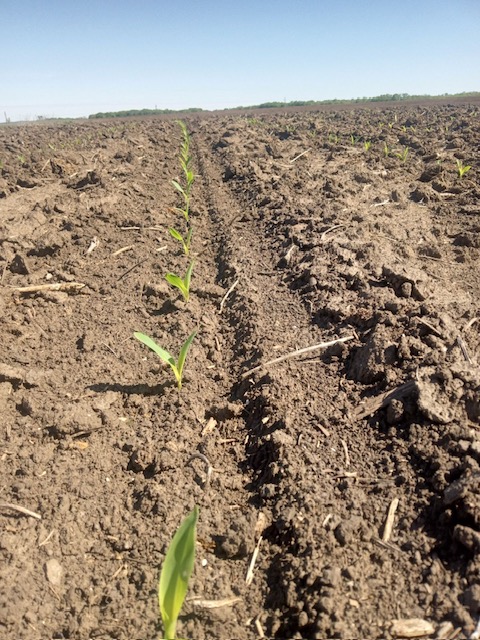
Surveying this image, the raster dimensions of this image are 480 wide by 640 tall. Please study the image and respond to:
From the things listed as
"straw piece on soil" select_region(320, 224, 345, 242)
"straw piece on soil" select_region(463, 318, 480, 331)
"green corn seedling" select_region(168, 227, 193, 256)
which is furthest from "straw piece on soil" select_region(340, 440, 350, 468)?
"straw piece on soil" select_region(320, 224, 345, 242)

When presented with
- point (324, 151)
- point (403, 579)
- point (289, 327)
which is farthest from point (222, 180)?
point (403, 579)

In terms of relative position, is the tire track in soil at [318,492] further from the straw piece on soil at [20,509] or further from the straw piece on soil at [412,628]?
the straw piece on soil at [20,509]

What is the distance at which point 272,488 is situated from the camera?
1.87m

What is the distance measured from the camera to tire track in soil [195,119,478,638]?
1.41 meters

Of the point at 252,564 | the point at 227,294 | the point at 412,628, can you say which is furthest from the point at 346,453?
the point at 227,294

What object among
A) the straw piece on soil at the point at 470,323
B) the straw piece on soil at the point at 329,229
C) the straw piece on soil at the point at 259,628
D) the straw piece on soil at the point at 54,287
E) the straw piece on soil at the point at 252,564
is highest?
the straw piece on soil at the point at 329,229

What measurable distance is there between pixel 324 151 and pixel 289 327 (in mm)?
7538

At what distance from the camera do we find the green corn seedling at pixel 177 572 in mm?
1205

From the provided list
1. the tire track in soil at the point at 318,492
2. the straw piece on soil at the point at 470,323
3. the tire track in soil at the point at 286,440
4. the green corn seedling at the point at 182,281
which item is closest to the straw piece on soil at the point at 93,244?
the tire track in soil at the point at 286,440

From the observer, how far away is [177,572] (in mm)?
1221

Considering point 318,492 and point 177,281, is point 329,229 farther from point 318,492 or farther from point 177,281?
point 318,492

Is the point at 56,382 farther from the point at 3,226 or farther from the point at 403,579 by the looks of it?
the point at 3,226

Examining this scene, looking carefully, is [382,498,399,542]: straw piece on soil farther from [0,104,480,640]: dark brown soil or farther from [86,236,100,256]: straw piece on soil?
[86,236,100,256]: straw piece on soil

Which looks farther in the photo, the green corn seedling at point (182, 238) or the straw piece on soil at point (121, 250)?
the straw piece on soil at point (121, 250)
